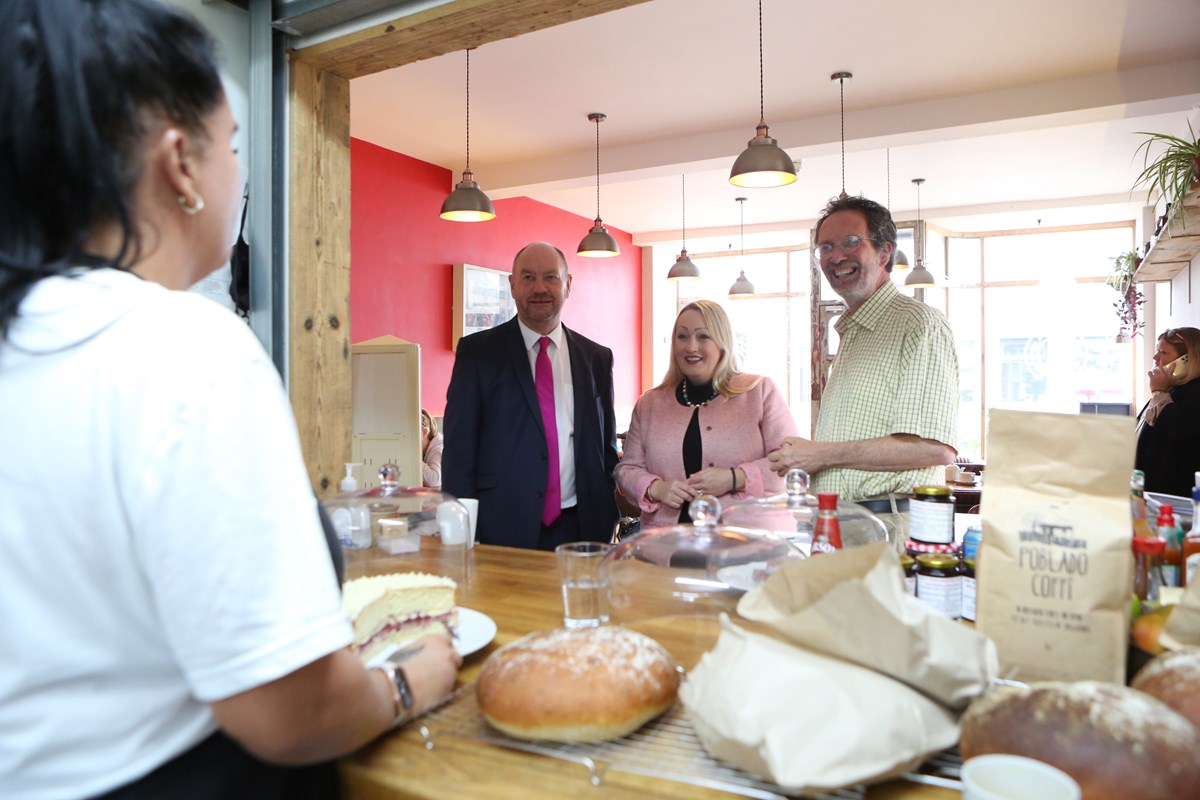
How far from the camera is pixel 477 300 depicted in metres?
7.47

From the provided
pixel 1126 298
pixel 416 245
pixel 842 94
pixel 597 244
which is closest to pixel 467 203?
pixel 597 244

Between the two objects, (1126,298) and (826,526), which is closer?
(826,526)

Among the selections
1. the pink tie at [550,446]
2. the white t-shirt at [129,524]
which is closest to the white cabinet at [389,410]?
the pink tie at [550,446]

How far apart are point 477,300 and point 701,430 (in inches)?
198

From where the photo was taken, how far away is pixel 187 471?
24.3 inches

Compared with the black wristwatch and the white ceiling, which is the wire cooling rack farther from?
the white ceiling

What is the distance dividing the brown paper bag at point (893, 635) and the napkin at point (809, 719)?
15mm

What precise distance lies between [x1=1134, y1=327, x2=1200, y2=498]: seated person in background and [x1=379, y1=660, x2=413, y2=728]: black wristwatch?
387 cm

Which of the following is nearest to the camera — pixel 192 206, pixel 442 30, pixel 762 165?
pixel 192 206

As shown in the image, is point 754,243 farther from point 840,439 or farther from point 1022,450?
point 1022,450

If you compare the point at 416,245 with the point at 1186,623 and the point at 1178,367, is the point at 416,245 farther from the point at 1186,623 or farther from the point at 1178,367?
the point at 1186,623

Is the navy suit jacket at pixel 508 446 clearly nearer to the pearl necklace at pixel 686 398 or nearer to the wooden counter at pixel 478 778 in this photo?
the pearl necklace at pixel 686 398

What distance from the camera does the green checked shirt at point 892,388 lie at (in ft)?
7.36

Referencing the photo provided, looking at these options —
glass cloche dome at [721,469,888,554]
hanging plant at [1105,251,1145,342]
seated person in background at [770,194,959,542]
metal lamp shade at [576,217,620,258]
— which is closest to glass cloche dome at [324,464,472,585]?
glass cloche dome at [721,469,888,554]
